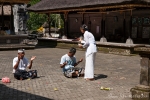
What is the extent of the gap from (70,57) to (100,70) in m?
2.23

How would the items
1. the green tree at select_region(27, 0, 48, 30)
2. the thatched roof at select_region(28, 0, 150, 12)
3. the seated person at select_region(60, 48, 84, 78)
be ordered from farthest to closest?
the green tree at select_region(27, 0, 48, 30) → the thatched roof at select_region(28, 0, 150, 12) → the seated person at select_region(60, 48, 84, 78)

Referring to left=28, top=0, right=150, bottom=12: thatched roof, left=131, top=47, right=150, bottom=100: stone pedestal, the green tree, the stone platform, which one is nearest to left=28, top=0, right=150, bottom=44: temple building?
left=28, top=0, right=150, bottom=12: thatched roof

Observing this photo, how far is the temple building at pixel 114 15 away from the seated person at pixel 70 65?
27.4 ft

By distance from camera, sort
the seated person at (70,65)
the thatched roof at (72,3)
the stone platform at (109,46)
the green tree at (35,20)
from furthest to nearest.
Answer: the green tree at (35,20) < the thatched roof at (72,3) < the stone platform at (109,46) < the seated person at (70,65)

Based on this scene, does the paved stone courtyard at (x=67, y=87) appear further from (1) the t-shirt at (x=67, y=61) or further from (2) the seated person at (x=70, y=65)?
(1) the t-shirt at (x=67, y=61)

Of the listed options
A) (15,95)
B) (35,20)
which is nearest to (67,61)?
(15,95)

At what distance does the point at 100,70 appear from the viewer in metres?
11.0

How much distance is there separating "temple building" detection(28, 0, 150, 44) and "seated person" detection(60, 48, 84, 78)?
8.36 m

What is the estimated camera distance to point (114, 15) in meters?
24.3

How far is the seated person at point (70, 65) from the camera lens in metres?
9.12

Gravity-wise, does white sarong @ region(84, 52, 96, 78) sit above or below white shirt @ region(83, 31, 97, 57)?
below

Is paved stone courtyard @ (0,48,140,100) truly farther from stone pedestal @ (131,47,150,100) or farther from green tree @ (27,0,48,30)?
green tree @ (27,0,48,30)

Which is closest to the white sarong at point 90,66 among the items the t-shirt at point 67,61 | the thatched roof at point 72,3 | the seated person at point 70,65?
the seated person at point 70,65

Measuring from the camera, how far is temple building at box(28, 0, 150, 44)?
1767 cm
